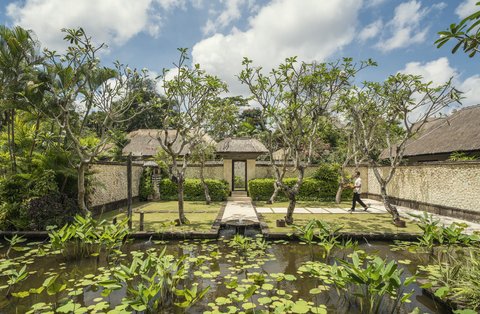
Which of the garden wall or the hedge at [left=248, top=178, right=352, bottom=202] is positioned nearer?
the garden wall

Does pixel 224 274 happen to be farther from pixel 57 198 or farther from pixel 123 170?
pixel 123 170

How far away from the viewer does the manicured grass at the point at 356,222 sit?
7.58 metres

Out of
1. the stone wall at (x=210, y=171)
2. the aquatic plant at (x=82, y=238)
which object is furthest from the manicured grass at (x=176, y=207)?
the aquatic plant at (x=82, y=238)

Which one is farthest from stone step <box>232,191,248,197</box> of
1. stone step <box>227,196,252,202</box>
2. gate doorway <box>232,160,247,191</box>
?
gate doorway <box>232,160,247,191</box>

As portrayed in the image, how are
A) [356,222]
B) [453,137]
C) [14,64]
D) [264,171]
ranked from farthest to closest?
[264,171], [453,137], [356,222], [14,64]

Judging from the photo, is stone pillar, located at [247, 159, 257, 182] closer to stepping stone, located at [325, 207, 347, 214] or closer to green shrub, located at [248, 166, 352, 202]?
green shrub, located at [248, 166, 352, 202]

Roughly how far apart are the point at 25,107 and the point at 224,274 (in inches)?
302

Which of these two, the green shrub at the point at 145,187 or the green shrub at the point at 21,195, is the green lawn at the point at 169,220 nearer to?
the green shrub at the point at 21,195

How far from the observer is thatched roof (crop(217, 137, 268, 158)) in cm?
1603

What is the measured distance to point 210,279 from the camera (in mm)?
4496

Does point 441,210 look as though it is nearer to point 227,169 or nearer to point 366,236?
point 366,236

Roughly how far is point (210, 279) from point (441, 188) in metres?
10.0

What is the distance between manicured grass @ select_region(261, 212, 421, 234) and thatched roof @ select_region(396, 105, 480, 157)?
15.6 feet

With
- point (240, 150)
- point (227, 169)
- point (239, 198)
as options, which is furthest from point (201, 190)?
point (240, 150)
